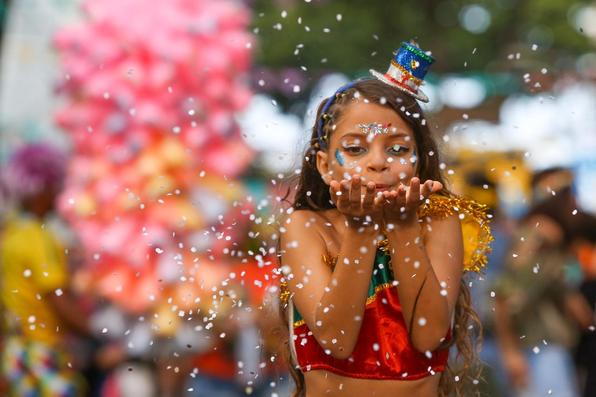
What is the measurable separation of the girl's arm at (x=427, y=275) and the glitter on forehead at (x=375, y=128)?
0.68 ft

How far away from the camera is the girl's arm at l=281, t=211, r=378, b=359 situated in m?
2.05

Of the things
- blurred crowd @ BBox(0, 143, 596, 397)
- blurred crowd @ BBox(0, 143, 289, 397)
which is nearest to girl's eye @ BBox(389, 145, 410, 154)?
blurred crowd @ BBox(0, 143, 289, 397)

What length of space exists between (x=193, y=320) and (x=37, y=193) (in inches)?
96.0

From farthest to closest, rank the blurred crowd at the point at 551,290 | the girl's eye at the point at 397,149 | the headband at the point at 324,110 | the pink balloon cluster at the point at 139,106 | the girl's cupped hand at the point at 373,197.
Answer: the pink balloon cluster at the point at 139,106
the blurred crowd at the point at 551,290
the headband at the point at 324,110
the girl's eye at the point at 397,149
the girl's cupped hand at the point at 373,197

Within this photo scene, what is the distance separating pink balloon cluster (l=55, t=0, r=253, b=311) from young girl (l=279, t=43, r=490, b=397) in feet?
12.9

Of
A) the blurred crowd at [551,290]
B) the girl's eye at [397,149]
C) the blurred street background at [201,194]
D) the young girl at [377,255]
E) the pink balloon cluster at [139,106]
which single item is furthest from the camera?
the pink balloon cluster at [139,106]

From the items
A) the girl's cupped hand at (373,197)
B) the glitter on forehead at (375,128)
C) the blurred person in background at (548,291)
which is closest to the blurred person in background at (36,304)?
the blurred person in background at (548,291)

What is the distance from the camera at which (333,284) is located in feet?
6.80

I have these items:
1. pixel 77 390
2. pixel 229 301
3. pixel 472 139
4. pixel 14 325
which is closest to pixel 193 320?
pixel 229 301

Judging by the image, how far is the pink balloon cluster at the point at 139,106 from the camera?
6.90m

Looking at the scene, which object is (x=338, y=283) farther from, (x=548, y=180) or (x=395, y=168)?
(x=548, y=180)

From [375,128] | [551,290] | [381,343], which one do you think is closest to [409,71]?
[375,128]

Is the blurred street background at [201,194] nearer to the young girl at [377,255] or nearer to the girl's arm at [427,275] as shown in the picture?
the young girl at [377,255]

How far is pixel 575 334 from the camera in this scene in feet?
17.4
